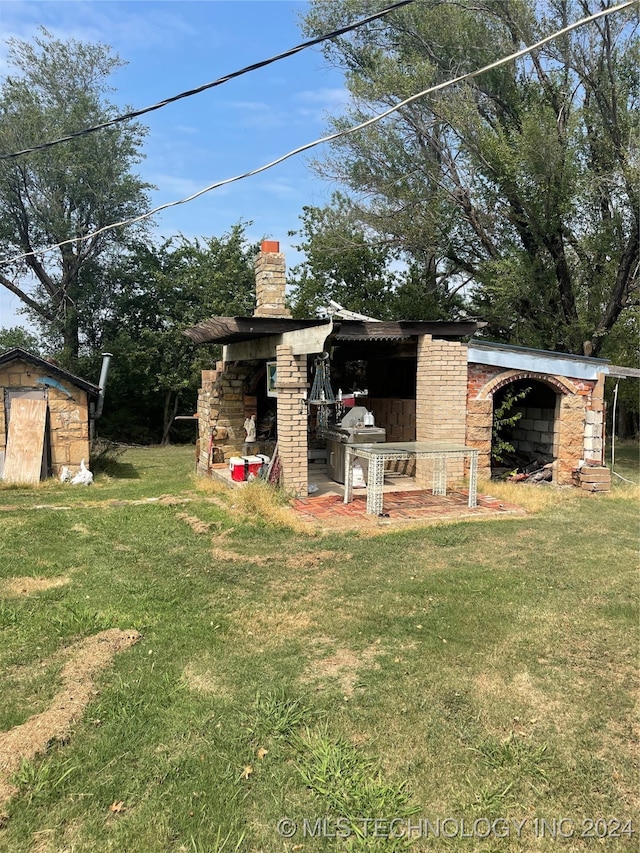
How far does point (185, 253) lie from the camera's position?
22.6 meters

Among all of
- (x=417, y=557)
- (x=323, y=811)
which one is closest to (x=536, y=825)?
(x=323, y=811)

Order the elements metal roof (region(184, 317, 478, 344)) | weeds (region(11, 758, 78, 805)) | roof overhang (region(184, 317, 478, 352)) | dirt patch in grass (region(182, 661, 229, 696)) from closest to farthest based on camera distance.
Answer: weeds (region(11, 758, 78, 805)) → dirt patch in grass (region(182, 661, 229, 696)) → roof overhang (region(184, 317, 478, 352)) → metal roof (region(184, 317, 478, 344))

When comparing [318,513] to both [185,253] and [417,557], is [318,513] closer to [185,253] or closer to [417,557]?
[417,557]

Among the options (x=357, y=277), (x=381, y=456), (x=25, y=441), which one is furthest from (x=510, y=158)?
(x=25, y=441)

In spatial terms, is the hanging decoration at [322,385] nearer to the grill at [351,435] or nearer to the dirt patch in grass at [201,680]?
the grill at [351,435]

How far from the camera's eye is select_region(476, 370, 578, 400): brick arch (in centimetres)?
993

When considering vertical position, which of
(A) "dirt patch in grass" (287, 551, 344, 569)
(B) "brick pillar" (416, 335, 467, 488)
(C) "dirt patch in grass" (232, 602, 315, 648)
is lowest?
(C) "dirt patch in grass" (232, 602, 315, 648)

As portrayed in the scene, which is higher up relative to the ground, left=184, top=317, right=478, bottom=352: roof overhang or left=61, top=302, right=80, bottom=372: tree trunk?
left=61, top=302, right=80, bottom=372: tree trunk

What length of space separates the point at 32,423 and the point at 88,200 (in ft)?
42.9

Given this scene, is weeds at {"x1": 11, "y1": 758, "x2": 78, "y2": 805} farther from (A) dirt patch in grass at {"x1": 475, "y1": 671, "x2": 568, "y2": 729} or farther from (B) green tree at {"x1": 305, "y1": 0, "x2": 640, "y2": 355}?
(B) green tree at {"x1": 305, "y1": 0, "x2": 640, "y2": 355}

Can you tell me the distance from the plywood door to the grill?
5.72 meters

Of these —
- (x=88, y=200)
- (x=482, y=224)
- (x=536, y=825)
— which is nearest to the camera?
(x=536, y=825)

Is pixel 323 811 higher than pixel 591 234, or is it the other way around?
pixel 591 234

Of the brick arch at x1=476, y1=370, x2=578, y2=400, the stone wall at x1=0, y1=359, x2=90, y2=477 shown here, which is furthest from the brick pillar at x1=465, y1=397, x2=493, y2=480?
the stone wall at x1=0, y1=359, x2=90, y2=477
